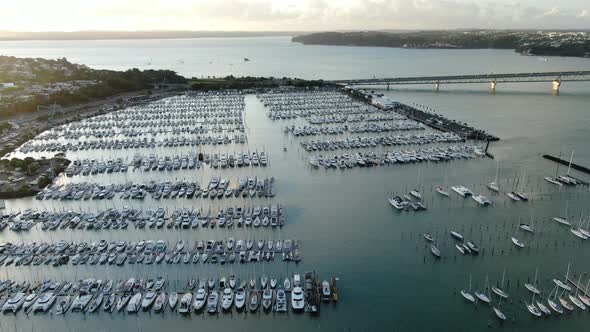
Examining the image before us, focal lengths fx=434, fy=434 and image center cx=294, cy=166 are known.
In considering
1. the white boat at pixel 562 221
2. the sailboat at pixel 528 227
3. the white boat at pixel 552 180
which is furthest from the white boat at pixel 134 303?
the white boat at pixel 552 180

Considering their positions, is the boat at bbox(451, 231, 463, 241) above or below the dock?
below

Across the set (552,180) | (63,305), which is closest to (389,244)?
(552,180)

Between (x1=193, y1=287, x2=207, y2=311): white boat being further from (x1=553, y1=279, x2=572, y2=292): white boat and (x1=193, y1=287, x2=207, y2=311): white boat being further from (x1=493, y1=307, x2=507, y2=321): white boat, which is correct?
(x1=553, y1=279, x2=572, y2=292): white boat

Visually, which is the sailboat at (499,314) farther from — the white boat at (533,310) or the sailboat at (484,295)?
the white boat at (533,310)

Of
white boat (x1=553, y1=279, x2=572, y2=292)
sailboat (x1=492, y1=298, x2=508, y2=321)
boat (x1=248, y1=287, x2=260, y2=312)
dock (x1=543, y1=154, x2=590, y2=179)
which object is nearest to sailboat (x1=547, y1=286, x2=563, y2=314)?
white boat (x1=553, y1=279, x2=572, y2=292)

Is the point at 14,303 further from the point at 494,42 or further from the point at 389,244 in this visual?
the point at 494,42
